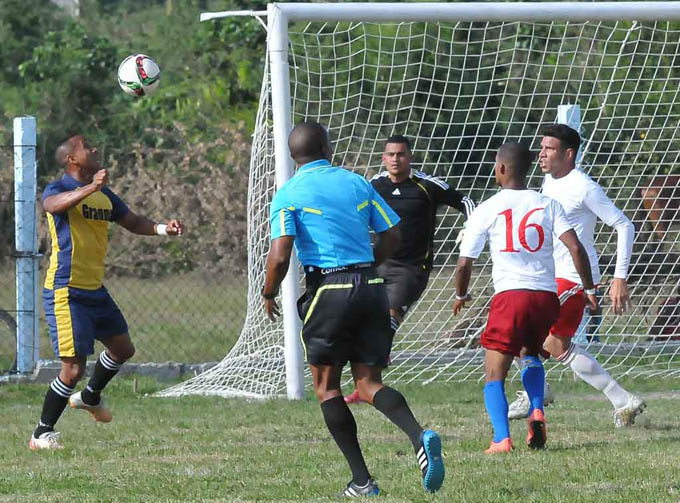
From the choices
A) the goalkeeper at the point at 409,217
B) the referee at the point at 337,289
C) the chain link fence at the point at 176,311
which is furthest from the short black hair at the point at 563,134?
the chain link fence at the point at 176,311

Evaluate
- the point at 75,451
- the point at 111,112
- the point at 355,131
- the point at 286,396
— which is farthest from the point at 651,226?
the point at 111,112

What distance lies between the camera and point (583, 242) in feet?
26.2

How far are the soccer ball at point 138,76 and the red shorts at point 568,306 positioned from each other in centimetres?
335

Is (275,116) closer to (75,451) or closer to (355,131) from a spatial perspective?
(355,131)

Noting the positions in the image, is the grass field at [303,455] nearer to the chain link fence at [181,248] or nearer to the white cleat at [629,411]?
the white cleat at [629,411]

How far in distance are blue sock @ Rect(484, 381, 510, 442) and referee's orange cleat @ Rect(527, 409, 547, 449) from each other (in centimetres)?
16

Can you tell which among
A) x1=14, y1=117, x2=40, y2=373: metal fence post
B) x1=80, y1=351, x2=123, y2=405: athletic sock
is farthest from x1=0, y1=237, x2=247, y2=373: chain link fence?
x1=80, y1=351, x2=123, y2=405: athletic sock

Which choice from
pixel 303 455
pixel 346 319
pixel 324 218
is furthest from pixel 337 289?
pixel 303 455

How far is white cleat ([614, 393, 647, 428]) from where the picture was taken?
801cm

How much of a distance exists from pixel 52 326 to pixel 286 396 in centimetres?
282

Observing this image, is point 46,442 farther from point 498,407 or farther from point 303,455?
point 498,407

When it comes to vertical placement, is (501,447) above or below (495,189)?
below

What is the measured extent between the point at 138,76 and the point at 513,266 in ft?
11.2

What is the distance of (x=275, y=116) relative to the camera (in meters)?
10.0
